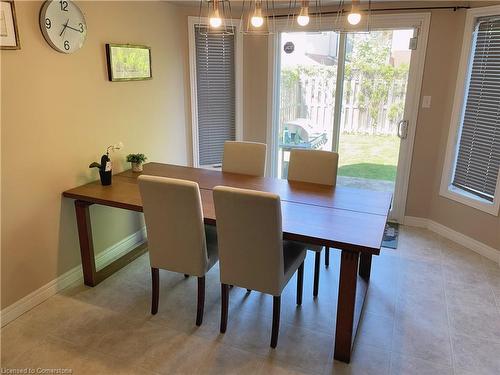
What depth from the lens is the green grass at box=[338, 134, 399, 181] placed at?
12.9ft

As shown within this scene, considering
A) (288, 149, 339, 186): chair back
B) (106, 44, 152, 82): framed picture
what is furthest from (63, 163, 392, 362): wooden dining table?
(106, 44, 152, 82): framed picture

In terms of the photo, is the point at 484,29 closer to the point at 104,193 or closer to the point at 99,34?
the point at 99,34

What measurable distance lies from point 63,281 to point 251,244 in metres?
1.62

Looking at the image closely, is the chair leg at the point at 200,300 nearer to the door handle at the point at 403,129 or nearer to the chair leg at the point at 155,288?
the chair leg at the point at 155,288

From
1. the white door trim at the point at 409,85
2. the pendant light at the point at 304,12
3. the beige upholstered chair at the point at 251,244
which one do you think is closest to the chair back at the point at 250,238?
the beige upholstered chair at the point at 251,244

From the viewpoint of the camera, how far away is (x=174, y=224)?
7.23 ft

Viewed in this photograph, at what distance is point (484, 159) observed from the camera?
3338 mm

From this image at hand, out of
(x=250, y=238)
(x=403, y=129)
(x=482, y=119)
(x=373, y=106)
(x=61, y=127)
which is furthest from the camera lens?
(x=373, y=106)

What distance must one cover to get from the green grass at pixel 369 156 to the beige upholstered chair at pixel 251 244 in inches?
84.0

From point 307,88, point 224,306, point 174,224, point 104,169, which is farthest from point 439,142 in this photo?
point 104,169

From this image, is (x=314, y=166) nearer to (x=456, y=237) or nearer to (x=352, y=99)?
(x=352, y=99)

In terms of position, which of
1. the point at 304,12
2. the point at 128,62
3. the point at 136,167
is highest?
the point at 304,12

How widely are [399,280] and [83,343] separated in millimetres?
2326

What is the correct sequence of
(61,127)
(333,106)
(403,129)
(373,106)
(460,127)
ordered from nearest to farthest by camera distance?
(61,127) → (460,127) → (403,129) → (373,106) → (333,106)
